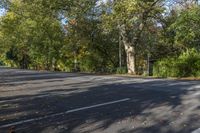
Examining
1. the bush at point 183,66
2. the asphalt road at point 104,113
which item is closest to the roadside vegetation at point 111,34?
the bush at point 183,66

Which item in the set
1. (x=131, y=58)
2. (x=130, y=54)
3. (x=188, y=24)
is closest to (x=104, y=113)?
(x=188, y=24)

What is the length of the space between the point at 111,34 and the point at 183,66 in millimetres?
15329

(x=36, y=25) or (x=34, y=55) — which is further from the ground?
(x=36, y=25)

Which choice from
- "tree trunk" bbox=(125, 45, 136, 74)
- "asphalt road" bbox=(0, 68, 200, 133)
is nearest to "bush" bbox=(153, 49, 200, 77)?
"tree trunk" bbox=(125, 45, 136, 74)

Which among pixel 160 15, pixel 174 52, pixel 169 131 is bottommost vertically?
pixel 169 131

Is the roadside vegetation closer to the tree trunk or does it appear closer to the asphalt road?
the tree trunk

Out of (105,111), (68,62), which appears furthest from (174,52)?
(105,111)

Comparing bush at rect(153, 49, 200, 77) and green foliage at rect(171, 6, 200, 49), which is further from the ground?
green foliage at rect(171, 6, 200, 49)

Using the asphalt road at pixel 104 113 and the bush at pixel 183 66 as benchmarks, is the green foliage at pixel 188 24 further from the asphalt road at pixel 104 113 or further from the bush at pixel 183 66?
the asphalt road at pixel 104 113

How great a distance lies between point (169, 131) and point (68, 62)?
4264cm

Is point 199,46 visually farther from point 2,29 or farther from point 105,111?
point 2,29

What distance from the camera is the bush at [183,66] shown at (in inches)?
1081

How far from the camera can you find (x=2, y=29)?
66000 millimetres

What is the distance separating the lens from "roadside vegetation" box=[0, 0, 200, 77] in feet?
98.2
